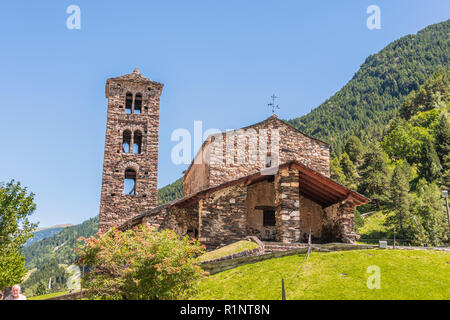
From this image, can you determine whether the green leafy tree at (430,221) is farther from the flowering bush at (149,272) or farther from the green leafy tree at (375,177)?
the flowering bush at (149,272)

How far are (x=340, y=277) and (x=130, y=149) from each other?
2054 cm

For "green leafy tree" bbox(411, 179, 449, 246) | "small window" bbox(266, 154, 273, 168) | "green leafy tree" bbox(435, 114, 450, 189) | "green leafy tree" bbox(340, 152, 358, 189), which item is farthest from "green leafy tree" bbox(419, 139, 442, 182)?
"small window" bbox(266, 154, 273, 168)

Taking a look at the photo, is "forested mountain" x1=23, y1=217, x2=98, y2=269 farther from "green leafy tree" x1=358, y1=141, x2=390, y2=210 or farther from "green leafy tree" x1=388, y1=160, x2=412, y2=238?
"green leafy tree" x1=388, y1=160, x2=412, y2=238

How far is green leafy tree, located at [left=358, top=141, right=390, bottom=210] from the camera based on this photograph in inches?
2598

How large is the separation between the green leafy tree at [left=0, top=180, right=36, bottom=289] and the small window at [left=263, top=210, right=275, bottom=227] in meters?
17.1

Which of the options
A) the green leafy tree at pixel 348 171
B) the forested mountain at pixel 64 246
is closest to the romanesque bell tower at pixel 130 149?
the green leafy tree at pixel 348 171

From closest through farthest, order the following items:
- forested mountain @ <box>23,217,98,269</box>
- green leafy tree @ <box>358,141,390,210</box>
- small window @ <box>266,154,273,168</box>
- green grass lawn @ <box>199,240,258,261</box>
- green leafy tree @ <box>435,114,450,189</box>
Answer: green grass lawn @ <box>199,240,258,261</box>, small window @ <box>266,154,273,168</box>, green leafy tree @ <box>358,141,390,210</box>, green leafy tree @ <box>435,114,450,189</box>, forested mountain @ <box>23,217,98,269</box>

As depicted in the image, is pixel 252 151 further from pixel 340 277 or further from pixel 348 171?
pixel 348 171

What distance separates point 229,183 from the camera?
2039 cm

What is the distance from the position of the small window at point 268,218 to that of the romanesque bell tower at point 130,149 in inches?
389

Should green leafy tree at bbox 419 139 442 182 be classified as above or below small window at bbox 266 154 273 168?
above

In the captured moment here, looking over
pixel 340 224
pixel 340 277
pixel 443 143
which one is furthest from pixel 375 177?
pixel 340 277

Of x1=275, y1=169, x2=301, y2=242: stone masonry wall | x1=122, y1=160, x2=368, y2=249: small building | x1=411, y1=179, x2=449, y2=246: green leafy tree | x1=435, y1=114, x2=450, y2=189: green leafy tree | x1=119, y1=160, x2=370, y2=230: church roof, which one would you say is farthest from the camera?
x1=435, y1=114, x2=450, y2=189: green leafy tree

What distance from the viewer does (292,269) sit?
14.6m
